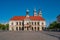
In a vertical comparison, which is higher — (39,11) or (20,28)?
(39,11)

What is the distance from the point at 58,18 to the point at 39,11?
2817 centimetres

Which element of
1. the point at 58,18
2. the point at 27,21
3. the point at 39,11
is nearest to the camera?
the point at 58,18

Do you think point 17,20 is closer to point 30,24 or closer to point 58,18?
point 30,24

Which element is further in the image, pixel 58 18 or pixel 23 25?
pixel 23 25

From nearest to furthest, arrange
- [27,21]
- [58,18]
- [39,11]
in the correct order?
[58,18]
[27,21]
[39,11]

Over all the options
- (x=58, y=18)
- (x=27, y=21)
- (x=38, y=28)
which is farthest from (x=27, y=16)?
(x=58, y=18)

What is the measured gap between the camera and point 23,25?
4237 inches

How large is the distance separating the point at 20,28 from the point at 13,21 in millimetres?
6821

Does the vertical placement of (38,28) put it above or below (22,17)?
below

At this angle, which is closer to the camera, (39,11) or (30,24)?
(30,24)

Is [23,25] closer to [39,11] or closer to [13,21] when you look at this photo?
[13,21]

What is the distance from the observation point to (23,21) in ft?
352

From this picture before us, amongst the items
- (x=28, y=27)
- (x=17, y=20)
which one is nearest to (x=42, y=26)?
(x=28, y=27)

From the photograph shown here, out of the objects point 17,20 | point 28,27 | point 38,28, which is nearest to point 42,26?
point 38,28
